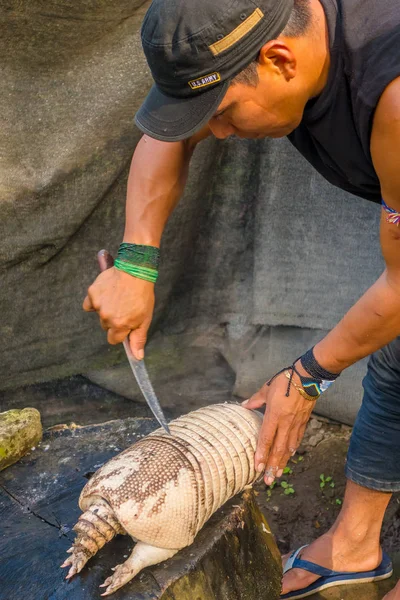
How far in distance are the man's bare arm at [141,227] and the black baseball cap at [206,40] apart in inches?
24.4

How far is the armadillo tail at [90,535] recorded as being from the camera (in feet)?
6.36

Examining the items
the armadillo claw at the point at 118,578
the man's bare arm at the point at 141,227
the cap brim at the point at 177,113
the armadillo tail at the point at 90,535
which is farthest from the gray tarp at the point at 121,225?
the armadillo claw at the point at 118,578

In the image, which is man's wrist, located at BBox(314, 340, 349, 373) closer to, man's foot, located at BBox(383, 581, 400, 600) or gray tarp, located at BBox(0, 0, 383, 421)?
man's foot, located at BBox(383, 581, 400, 600)

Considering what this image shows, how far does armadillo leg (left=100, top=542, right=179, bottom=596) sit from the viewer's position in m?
1.91

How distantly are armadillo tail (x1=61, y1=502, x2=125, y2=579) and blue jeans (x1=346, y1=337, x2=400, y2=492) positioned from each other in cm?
106

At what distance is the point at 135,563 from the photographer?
6.44 ft

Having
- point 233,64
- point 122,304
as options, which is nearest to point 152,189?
point 122,304

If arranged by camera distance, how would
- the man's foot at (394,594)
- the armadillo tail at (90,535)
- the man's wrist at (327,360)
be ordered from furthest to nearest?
the man's foot at (394,594) → the man's wrist at (327,360) → the armadillo tail at (90,535)

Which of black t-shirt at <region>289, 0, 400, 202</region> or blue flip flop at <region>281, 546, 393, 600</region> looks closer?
A: black t-shirt at <region>289, 0, 400, 202</region>

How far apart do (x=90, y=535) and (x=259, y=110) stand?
1.25 meters

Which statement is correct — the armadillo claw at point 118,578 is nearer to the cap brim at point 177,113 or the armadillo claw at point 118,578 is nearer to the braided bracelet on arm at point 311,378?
the braided bracelet on arm at point 311,378

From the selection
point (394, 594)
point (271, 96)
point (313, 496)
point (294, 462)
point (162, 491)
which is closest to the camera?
point (271, 96)

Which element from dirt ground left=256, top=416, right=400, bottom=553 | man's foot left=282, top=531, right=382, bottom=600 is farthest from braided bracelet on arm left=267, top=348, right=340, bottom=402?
dirt ground left=256, top=416, right=400, bottom=553

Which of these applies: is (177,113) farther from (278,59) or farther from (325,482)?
(325,482)
